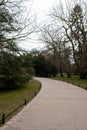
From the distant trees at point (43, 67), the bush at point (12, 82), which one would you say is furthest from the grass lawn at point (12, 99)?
the distant trees at point (43, 67)

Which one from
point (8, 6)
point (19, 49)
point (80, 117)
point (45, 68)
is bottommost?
point (45, 68)

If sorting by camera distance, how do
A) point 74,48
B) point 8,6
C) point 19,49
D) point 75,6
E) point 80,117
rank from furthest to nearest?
point 74,48 < point 75,6 < point 19,49 < point 8,6 < point 80,117

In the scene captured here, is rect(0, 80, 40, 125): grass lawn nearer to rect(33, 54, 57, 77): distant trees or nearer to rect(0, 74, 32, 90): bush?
rect(0, 74, 32, 90): bush

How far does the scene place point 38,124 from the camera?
1207cm

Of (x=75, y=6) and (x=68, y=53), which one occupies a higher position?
(x=75, y=6)

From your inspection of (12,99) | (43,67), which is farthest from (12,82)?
(43,67)

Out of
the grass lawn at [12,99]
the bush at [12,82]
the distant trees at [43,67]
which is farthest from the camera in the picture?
the distant trees at [43,67]

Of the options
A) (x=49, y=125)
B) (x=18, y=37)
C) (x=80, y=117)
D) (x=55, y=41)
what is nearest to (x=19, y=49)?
(x=18, y=37)

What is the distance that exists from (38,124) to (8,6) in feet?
30.4

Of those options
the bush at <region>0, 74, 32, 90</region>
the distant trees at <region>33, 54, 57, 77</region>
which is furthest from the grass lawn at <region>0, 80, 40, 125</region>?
the distant trees at <region>33, 54, 57, 77</region>

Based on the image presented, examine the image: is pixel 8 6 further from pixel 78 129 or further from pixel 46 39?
pixel 46 39

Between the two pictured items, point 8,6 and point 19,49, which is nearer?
point 8,6

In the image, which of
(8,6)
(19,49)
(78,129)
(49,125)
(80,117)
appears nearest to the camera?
(78,129)

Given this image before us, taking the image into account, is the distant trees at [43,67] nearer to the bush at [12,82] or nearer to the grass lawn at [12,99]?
the bush at [12,82]
